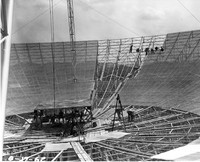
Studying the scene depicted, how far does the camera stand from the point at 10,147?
22641mm

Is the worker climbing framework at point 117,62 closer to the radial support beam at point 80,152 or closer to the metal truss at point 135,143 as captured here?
the metal truss at point 135,143

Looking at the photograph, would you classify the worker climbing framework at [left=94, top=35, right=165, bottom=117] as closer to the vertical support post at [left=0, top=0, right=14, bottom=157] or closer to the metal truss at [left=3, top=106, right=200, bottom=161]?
the metal truss at [left=3, top=106, right=200, bottom=161]

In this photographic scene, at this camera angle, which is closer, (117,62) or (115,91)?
(115,91)

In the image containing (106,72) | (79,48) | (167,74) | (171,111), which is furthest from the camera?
(106,72)

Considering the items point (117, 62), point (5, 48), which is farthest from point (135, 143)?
point (117, 62)

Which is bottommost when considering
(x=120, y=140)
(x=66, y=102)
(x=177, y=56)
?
(x=120, y=140)

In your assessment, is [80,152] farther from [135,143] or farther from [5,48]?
[5,48]

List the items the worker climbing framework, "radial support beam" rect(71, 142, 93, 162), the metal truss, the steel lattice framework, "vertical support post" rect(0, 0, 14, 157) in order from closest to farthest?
"vertical support post" rect(0, 0, 14, 157) → "radial support beam" rect(71, 142, 93, 162) → the metal truss → the steel lattice framework → the worker climbing framework

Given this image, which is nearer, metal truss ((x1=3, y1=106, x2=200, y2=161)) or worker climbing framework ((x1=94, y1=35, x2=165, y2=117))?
metal truss ((x1=3, y1=106, x2=200, y2=161))

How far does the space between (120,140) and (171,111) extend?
7.86 m

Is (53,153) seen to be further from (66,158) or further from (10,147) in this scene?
(10,147)

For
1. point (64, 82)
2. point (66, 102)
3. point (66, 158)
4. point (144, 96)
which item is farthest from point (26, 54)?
point (66, 158)

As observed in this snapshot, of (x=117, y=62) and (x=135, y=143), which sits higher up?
(x=117, y=62)

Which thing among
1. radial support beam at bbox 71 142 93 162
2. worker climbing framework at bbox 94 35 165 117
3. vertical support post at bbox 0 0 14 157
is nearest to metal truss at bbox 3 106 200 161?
radial support beam at bbox 71 142 93 162
